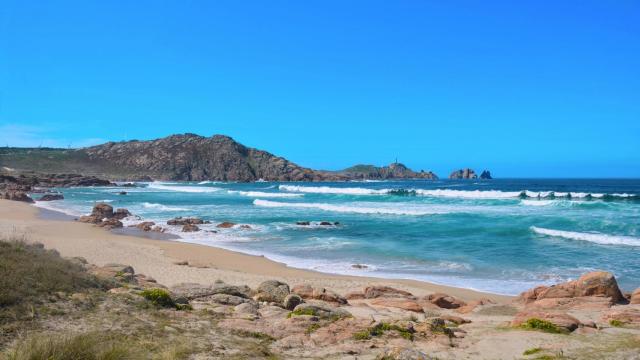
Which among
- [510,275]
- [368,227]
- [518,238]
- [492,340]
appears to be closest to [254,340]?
[492,340]

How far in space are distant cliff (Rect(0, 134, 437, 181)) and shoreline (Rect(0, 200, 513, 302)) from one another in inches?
4145

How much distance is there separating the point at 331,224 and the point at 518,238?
10750mm

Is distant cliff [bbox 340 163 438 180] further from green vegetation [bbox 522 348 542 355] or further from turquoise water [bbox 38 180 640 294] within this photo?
green vegetation [bbox 522 348 542 355]

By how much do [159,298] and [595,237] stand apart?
67.5 ft

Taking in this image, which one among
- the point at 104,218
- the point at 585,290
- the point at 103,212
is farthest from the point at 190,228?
the point at 585,290

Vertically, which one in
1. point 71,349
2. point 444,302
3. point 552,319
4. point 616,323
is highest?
point 71,349

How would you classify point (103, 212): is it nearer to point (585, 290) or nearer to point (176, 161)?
point (585, 290)

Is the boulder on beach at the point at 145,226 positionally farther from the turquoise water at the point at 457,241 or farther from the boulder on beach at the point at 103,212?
the boulder on beach at the point at 103,212

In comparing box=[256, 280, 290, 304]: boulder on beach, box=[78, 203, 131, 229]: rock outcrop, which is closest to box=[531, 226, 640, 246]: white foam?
box=[256, 280, 290, 304]: boulder on beach

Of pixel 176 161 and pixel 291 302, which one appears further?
pixel 176 161

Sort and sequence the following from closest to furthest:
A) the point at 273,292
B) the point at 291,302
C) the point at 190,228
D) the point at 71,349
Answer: the point at 71,349
the point at 291,302
the point at 273,292
the point at 190,228

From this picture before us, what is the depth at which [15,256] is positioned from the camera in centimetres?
882

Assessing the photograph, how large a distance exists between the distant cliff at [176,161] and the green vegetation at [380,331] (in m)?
124

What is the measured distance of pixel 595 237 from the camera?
2272cm
